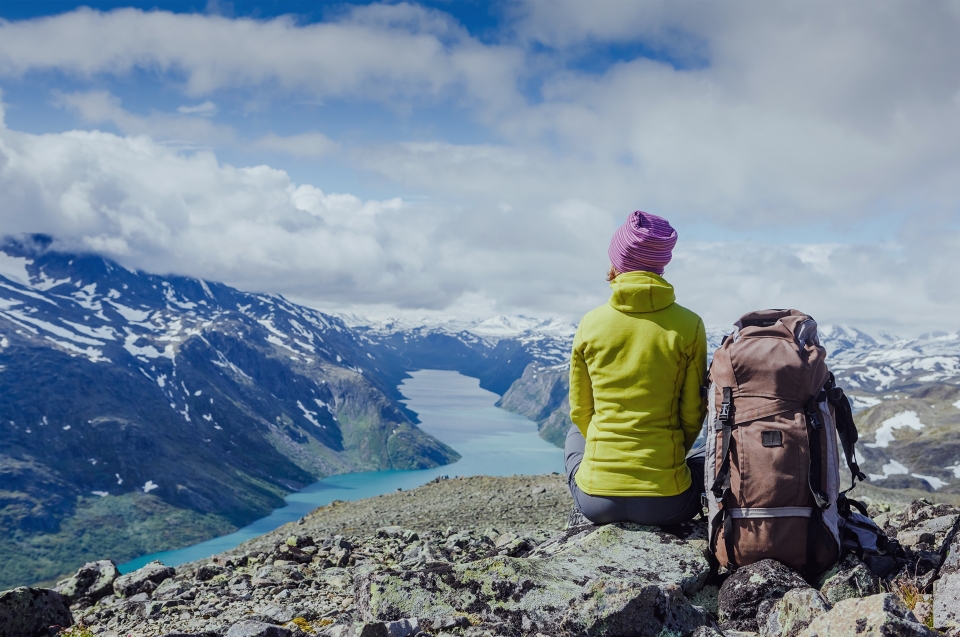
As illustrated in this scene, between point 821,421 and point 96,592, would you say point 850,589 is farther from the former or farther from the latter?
point 96,592

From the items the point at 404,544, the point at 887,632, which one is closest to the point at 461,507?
the point at 404,544

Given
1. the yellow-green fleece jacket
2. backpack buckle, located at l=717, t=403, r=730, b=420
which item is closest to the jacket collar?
the yellow-green fleece jacket

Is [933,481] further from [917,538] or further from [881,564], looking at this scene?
[881,564]

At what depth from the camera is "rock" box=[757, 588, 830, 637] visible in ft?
16.0

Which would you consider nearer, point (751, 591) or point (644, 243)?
point (751, 591)

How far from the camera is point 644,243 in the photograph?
6.79m

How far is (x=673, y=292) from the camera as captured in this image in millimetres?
6738

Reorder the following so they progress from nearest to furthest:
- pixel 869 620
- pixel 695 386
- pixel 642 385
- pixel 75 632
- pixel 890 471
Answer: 1. pixel 869 620
2. pixel 642 385
3. pixel 695 386
4. pixel 75 632
5. pixel 890 471

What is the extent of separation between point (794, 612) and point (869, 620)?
Result: 0.92 metres

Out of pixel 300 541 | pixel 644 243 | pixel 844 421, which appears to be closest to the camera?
pixel 844 421

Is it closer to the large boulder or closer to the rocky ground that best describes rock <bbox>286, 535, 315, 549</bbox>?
the rocky ground

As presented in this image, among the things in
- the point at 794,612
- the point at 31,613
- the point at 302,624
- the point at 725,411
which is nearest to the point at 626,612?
the point at 794,612

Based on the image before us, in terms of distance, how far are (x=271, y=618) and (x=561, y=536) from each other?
334 centimetres

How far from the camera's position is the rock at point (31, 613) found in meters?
6.56
